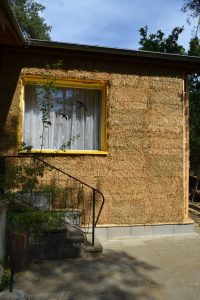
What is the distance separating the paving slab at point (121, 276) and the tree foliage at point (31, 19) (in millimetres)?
32857

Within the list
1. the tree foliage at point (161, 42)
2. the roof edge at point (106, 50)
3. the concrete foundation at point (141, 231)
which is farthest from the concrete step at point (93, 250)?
the tree foliage at point (161, 42)

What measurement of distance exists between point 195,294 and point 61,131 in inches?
170

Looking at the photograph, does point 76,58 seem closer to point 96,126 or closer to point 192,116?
point 96,126

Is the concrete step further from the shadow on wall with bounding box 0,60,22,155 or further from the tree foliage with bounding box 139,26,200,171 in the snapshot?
the tree foliage with bounding box 139,26,200,171

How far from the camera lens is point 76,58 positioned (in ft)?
26.2

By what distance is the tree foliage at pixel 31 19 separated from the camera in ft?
120

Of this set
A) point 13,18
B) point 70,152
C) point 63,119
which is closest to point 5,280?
point 70,152

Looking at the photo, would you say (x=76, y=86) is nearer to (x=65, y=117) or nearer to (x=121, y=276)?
(x=65, y=117)

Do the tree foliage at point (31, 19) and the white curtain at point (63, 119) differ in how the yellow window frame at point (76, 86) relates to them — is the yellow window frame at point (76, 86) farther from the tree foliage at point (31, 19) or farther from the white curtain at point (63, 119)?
the tree foliage at point (31, 19)

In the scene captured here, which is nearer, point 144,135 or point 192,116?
point 144,135

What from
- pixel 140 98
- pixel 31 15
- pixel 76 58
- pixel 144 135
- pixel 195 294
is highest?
pixel 31 15

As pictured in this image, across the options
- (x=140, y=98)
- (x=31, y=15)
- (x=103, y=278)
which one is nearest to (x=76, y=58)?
(x=140, y=98)

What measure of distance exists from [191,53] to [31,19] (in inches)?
936

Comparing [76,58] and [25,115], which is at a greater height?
[76,58]
